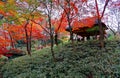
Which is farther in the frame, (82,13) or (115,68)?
(82,13)

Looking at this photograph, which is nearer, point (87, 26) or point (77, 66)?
point (77, 66)

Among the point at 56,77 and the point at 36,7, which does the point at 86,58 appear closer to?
the point at 56,77

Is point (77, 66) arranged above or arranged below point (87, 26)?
below

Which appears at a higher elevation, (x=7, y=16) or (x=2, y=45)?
(x=7, y=16)

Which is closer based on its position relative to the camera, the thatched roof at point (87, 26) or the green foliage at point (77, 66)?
the green foliage at point (77, 66)

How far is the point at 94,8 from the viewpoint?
14.8 meters

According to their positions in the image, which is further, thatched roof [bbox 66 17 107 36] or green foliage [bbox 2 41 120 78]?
thatched roof [bbox 66 17 107 36]

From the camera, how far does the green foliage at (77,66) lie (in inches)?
442

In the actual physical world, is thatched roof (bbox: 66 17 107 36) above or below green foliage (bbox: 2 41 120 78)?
above

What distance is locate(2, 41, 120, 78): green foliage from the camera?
11.2 meters

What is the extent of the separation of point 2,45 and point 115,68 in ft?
32.9

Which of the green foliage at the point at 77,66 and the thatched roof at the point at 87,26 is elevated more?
the thatched roof at the point at 87,26

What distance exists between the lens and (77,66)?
12055 millimetres

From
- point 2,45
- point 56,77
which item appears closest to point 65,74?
point 56,77
